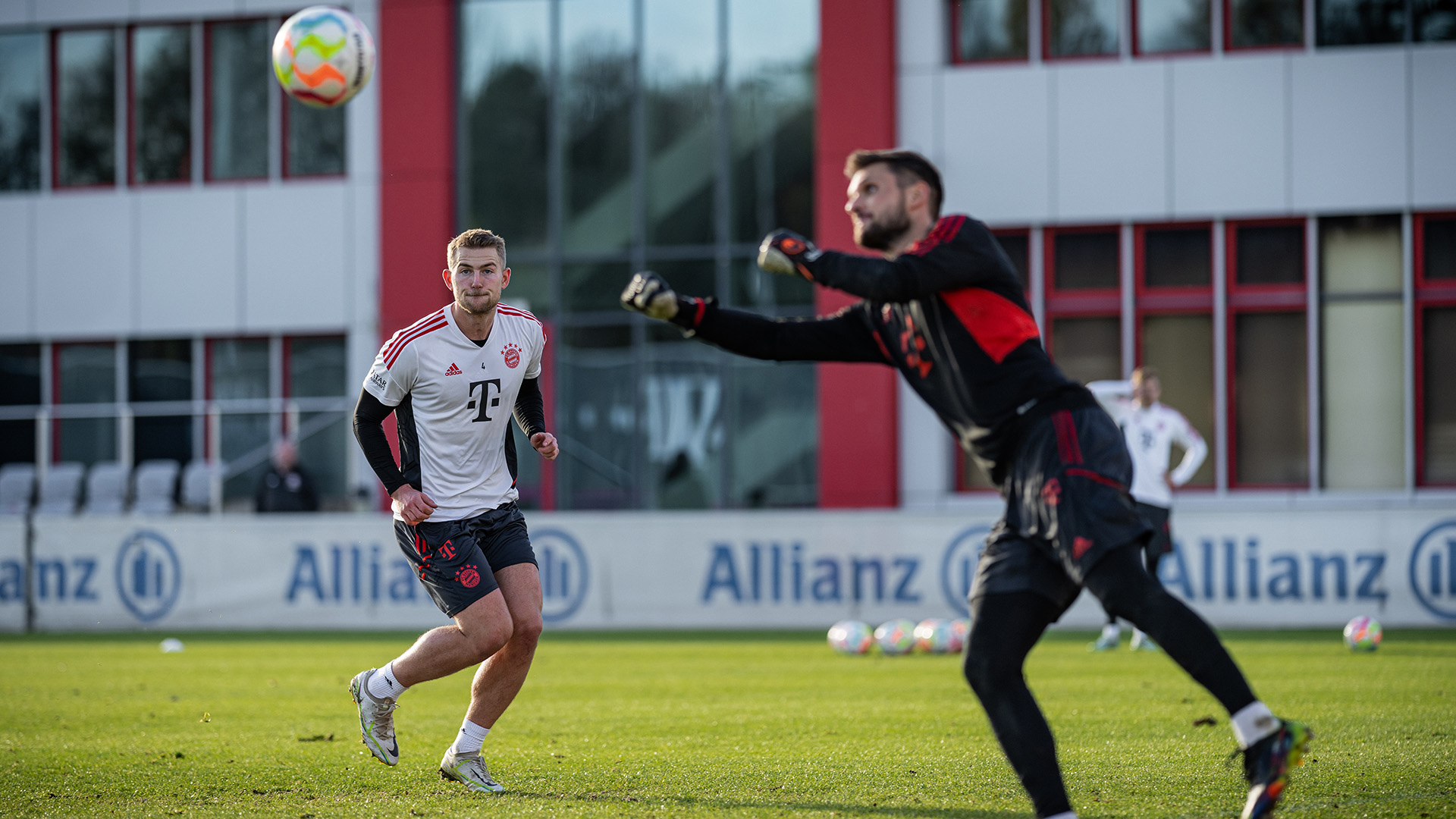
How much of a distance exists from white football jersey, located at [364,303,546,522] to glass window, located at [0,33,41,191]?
19011 mm

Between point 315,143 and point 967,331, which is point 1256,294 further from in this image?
point 967,331

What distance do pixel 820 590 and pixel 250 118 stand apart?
11.6 metres

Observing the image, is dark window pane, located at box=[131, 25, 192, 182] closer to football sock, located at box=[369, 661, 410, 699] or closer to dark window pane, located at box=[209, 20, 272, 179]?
dark window pane, located at box=[209, 20, 272, 179]

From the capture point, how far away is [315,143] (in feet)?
73.0

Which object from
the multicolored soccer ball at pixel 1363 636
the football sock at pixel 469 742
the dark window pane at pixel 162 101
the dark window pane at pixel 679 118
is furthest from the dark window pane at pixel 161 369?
the football sock at pixel 469 742

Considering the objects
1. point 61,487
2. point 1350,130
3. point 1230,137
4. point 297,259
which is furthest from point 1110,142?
point 61,487

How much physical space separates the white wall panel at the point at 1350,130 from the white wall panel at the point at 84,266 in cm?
1644

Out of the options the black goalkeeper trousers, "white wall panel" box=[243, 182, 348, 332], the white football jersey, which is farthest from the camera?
"white wall panel" box=[243, 182, 348, 332]

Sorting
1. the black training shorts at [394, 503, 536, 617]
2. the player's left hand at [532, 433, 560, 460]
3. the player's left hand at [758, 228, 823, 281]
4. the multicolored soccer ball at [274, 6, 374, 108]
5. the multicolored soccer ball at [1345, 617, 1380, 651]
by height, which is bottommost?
the multicolored soccer ball at [1345, 617, 1380, 651]

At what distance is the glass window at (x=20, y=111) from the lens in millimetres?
23016

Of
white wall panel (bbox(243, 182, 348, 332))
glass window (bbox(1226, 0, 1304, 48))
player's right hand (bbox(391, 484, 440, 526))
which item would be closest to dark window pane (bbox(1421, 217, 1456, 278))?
glass window (bbox(1226, 0, 1304, 48))

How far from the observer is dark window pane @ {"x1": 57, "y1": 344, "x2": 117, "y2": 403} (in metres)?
22.7

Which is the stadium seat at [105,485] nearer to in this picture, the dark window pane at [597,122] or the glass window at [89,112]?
the glass window at [89,112]

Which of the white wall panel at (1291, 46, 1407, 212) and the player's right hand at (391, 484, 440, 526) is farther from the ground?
the white wall panel at (1291, 46, 1407, 212)
